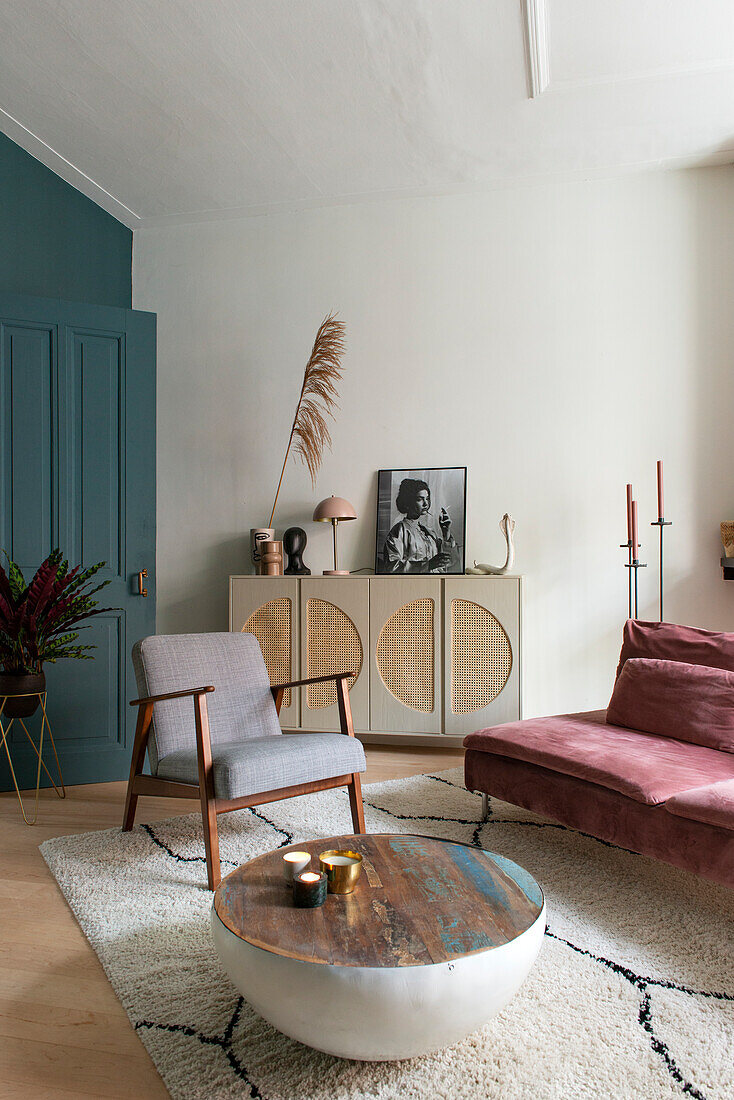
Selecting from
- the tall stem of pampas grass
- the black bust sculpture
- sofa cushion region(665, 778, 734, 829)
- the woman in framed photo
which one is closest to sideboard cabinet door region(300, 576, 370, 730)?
the black bust sculpture

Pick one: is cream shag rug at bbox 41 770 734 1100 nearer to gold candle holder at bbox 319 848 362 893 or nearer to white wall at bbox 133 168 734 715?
gold candle holder at bbox 319 848 362 893

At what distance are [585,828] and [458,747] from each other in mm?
1901

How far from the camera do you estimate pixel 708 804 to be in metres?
1.99

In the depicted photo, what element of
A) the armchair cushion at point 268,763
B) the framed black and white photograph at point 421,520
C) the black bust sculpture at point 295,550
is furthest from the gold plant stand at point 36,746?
the framed black and white photograph at point 421,520

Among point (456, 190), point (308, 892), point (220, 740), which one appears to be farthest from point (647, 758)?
point (456, 190)

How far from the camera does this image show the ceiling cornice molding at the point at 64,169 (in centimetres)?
364

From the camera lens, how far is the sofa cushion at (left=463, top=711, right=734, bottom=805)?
7.23 feet

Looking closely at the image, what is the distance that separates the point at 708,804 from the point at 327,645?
2.34 m

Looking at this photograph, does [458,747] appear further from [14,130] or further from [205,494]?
[14,130]

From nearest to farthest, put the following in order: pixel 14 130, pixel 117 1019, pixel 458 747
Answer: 1. pixel 117 1019
2. pixel 14 130
3. pixel 458 747

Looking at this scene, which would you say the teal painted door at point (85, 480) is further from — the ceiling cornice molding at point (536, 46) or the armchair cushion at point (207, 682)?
the ceiling cornice molding at point (536, 46)

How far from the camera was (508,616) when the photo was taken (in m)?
3.83

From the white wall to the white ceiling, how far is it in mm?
284

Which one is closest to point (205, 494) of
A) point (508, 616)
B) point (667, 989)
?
point (508, 616)
